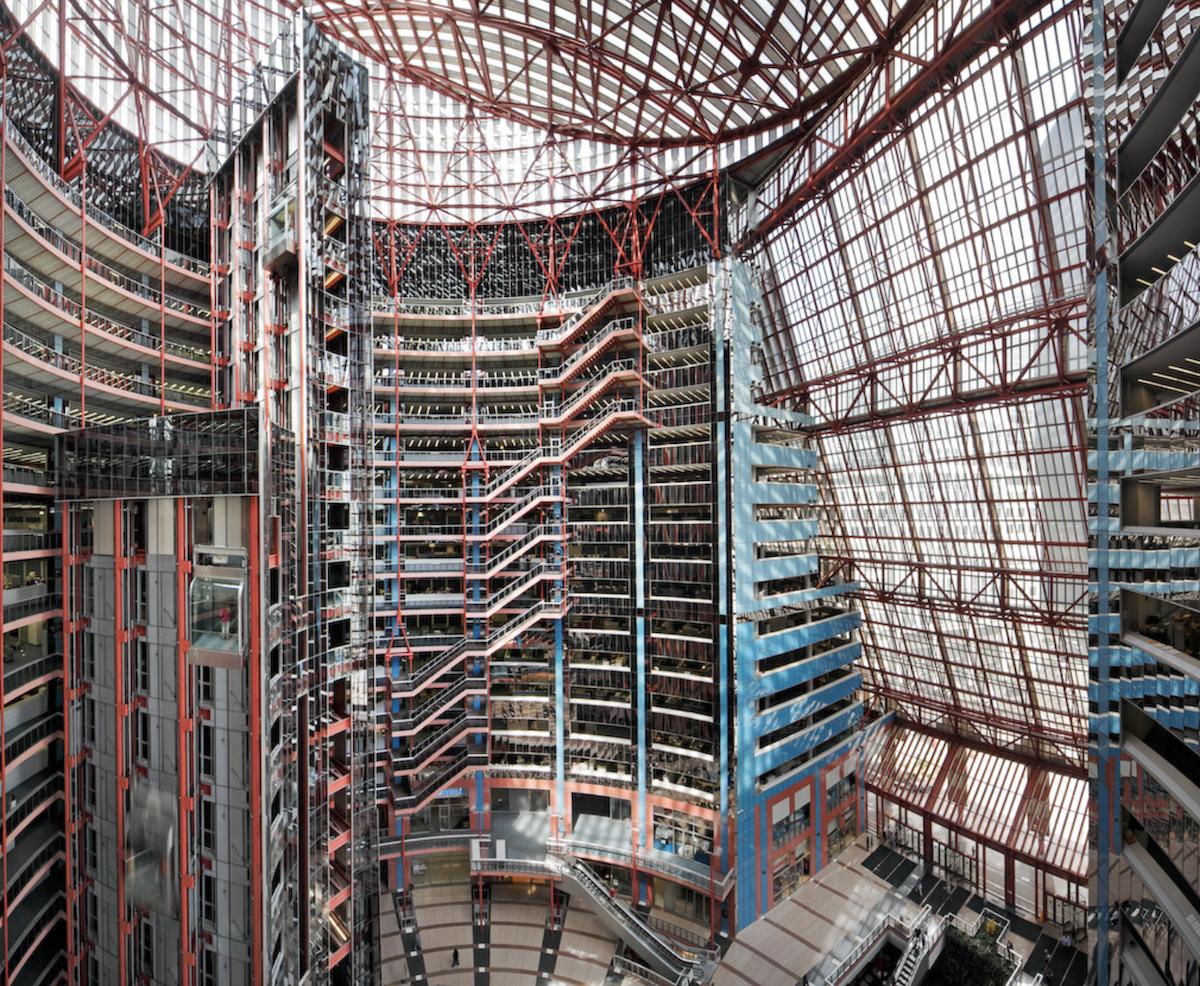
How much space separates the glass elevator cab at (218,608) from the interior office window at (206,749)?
5.38 feet

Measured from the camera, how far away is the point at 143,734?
17578mm

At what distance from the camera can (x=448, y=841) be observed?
3600 cm

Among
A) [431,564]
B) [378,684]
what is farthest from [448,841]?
[431,564]

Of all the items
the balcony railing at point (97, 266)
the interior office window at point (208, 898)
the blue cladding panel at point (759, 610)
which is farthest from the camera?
the blue cladding panel at point (759, 610)

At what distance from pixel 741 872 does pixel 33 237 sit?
38.1 meters

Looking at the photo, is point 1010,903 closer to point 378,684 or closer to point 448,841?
point 448,841

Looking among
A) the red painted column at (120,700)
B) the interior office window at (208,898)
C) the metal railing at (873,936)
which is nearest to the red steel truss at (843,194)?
the red painted column at (120,700)

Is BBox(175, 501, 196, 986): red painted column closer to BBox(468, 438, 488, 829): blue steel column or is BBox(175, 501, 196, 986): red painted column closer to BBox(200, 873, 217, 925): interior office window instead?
BBox(200, 873, 217, 925): interior office window

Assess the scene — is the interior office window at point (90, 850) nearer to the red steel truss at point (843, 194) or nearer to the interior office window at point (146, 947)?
the red steel truss at point (843, 194)

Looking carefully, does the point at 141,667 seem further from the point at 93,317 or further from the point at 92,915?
the point at 93,317

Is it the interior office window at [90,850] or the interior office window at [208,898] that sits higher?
the interior office window at [208,898]

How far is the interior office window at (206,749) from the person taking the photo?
15883 millimetres

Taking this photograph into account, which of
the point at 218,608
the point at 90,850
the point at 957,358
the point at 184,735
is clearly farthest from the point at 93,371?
the point at 957,358

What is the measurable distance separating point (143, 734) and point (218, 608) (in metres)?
5.27
